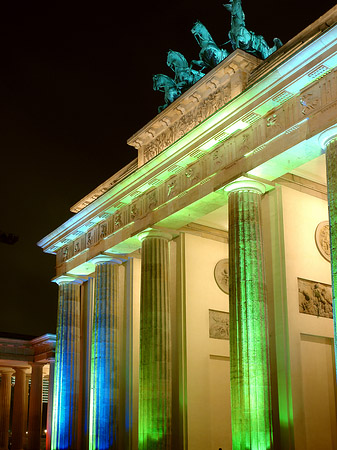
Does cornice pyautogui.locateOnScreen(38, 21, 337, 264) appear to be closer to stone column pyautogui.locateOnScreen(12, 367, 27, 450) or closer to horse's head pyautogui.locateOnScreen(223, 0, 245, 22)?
horse's head pyautogui.locateOnScreen(223, 0, 245, 22)

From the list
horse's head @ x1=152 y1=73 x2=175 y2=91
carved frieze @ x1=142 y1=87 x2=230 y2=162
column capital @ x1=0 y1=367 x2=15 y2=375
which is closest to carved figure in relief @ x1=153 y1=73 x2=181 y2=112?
horse's head @ x1=152 y1=73 x2=175 y2=91

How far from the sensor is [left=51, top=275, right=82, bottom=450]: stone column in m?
31.5

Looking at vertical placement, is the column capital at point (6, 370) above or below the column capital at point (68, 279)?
below

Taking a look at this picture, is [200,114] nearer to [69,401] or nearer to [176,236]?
[176,236]

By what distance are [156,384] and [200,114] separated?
10.9m

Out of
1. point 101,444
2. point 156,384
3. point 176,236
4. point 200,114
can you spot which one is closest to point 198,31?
point 200,114

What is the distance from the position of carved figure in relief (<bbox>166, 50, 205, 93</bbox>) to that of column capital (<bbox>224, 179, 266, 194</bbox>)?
21.6 ft

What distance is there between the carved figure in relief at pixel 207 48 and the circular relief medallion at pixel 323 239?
7951 mm

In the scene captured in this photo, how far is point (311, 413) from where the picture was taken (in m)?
20.8

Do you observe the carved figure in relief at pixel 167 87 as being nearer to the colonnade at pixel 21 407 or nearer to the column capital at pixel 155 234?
the column capital at pixel 155 234

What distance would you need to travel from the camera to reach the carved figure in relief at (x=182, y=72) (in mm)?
26203

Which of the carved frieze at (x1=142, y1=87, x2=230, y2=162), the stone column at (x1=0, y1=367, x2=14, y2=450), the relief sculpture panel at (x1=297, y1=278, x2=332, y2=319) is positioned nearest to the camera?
the relief sculpture panel at (x1=297, y1=278, x2=332, y2=319)

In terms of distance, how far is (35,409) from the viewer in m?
49.9

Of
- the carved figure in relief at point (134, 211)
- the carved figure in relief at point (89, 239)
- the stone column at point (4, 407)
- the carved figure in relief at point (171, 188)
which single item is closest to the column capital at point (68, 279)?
the carved figure in relief at point (89, 239)
